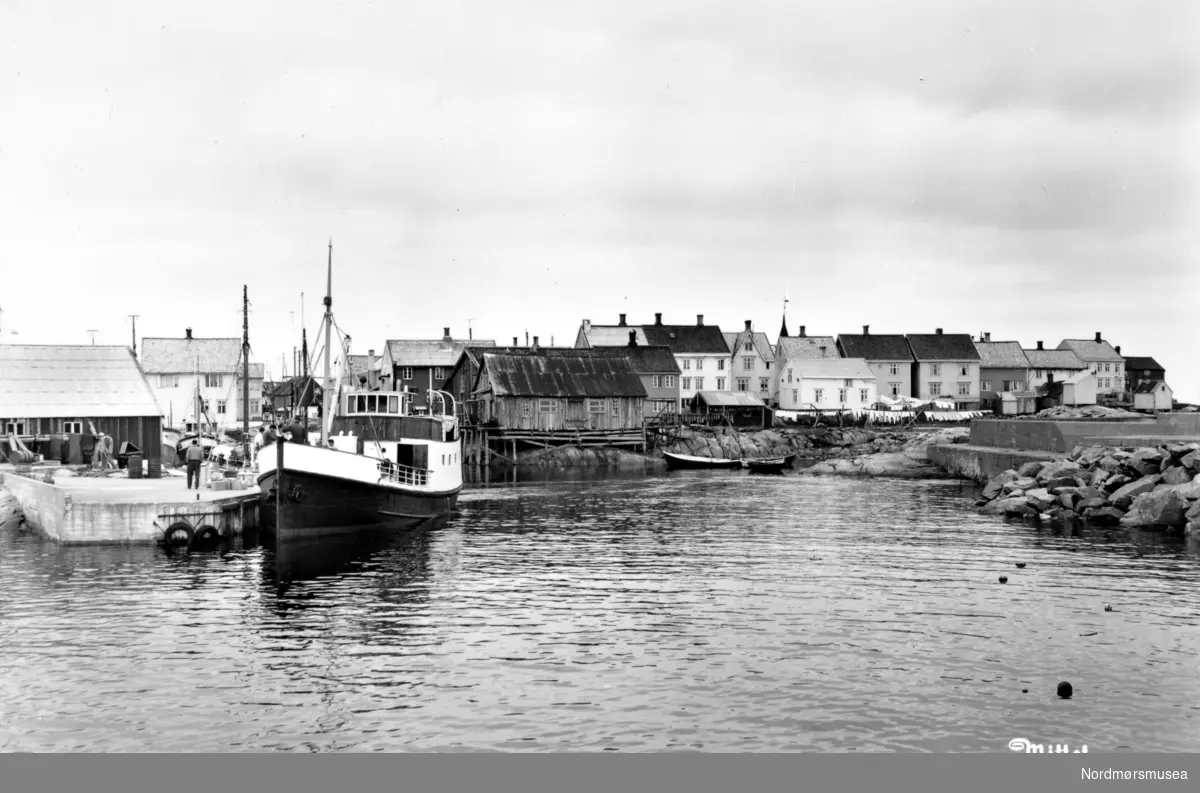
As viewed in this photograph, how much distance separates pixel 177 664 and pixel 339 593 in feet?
20.9

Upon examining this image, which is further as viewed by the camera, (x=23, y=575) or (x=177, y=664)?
(x=23, y=575)

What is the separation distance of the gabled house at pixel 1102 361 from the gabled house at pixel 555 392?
208ft

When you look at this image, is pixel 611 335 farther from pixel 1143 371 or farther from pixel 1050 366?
pixel 1143 371

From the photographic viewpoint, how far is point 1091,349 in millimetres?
119750

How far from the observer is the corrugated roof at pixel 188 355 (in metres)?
92.5

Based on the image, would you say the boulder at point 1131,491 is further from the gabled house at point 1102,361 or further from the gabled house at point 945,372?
the gabled house at point 1102,361

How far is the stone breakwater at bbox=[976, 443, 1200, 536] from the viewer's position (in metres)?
34.6

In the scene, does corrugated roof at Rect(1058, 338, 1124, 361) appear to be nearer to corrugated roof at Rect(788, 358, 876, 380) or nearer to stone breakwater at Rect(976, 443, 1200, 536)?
corrugated roof at Rect(788, 358, 876, 380)

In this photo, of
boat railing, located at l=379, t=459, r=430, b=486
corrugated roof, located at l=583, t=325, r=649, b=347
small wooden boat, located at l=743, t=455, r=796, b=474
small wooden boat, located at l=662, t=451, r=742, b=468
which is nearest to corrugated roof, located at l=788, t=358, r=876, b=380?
corrugated roof, located at l=583, t=325, r=649, b=347

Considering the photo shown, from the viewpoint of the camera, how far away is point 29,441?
46.8 metres

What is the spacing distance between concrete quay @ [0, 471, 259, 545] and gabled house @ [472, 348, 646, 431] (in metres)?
43.6

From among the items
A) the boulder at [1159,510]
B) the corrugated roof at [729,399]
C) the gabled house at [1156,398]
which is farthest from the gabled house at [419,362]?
the boulder at [1159,510]
